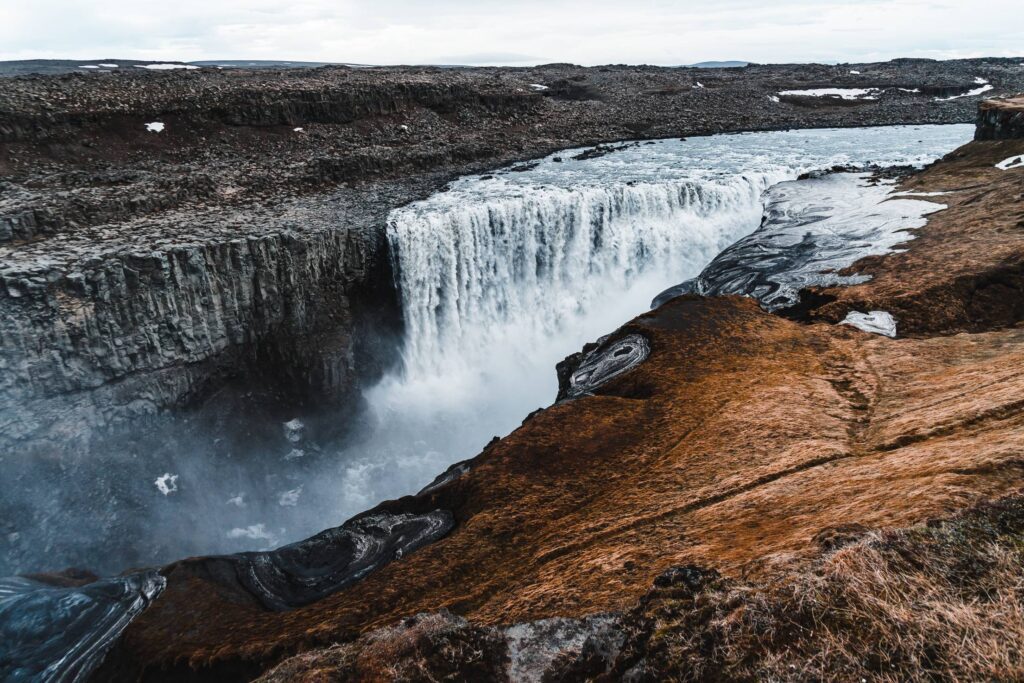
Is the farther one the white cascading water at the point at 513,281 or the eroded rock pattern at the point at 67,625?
the white cascading water at the point at 513,281

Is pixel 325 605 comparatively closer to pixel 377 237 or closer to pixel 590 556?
pixel 590 556

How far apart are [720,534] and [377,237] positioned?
83.5 feet

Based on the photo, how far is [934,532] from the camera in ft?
19.8

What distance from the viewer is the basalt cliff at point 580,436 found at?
590 cm

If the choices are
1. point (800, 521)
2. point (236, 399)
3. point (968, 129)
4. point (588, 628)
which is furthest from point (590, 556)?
point (968, 129)

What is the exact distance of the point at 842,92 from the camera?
7756 centimetres

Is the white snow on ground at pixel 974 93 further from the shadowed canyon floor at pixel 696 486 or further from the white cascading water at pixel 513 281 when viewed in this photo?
the shadowed canyon floor at pixel 696 486

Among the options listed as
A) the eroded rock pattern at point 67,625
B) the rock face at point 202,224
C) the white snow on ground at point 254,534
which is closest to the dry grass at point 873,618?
the eroded rock pattern at point 67,625

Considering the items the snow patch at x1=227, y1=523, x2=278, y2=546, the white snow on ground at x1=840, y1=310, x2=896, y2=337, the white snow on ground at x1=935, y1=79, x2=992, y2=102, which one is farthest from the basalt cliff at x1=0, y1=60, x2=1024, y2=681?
the white snow on ground at x1=935, y1=79, x2=992, y2=102

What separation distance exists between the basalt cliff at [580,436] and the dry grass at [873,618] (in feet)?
0.08

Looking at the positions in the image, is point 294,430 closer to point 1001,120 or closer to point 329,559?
point 329,559

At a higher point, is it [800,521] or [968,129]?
[968,129]

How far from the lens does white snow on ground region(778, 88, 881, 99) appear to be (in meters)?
75.6

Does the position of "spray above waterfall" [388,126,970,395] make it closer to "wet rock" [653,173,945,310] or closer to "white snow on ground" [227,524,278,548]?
"wet rock" [653,173,945,310]
